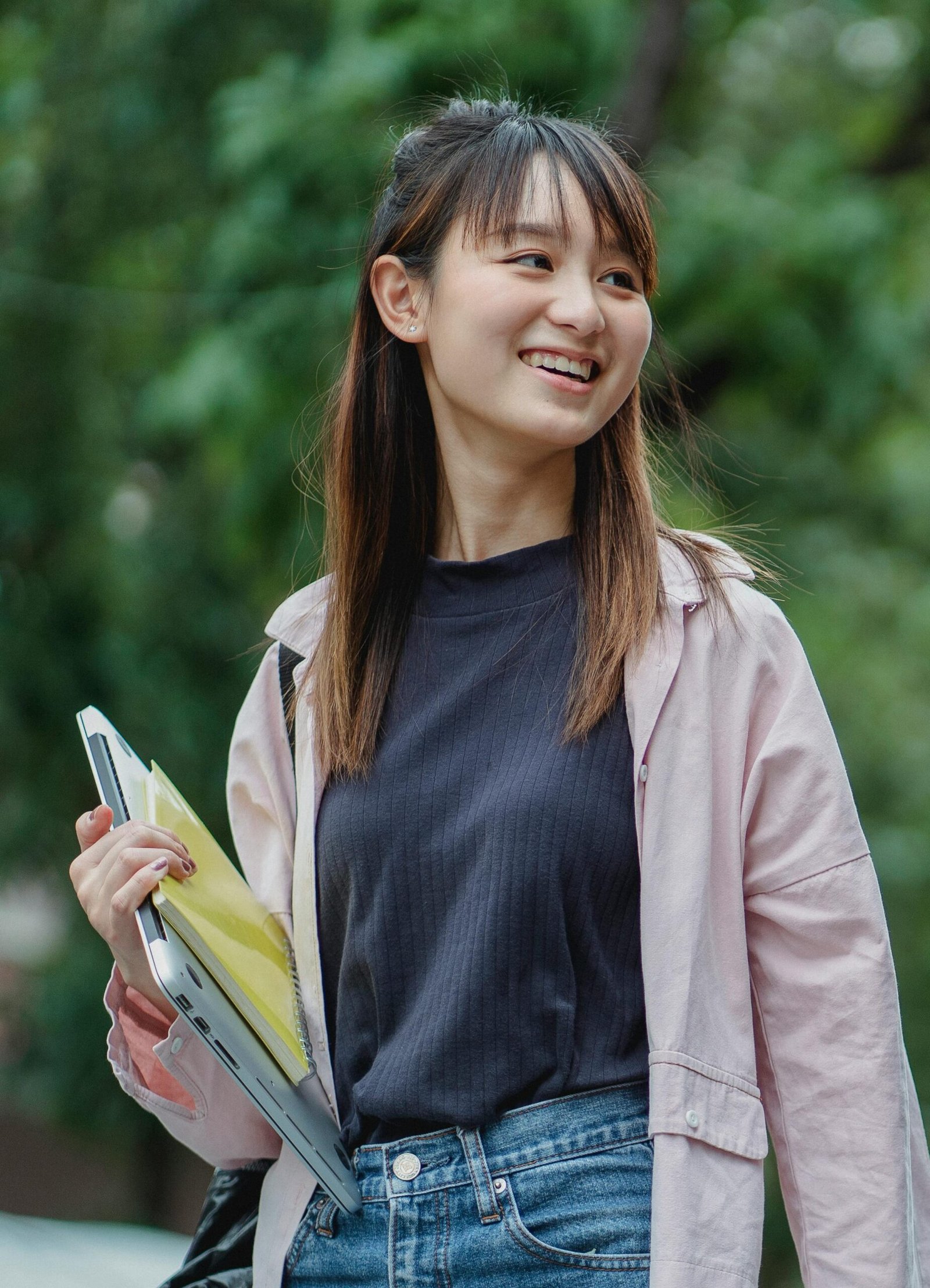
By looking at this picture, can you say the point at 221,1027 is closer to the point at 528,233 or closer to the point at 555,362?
the point at 555,362

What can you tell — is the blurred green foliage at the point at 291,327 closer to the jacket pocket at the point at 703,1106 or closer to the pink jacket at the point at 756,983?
the pink jacket at the point at 756,983

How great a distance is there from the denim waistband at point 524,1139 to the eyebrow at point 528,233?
35.1 inches

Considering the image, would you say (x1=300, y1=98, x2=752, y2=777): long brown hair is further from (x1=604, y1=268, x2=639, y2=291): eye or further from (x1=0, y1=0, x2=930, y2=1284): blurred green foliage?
(x1=0, y1=0, x2=930, y2=1284): blurred green foliage

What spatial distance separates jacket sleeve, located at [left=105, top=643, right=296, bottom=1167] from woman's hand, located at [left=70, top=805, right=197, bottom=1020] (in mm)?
112

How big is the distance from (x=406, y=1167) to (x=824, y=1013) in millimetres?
453

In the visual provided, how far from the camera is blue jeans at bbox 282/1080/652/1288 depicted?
59.5 inches

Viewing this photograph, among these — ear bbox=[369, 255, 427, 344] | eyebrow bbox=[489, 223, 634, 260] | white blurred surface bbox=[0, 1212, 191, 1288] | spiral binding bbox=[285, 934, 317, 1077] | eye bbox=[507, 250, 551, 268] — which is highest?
eyebrow bbox=[489, 223, 634, 260]

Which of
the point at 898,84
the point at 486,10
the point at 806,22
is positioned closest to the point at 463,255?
the point at 486,10

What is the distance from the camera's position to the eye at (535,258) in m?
1.69

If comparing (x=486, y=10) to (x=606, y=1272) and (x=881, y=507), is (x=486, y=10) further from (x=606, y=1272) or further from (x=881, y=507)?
(x=606, y=1272)

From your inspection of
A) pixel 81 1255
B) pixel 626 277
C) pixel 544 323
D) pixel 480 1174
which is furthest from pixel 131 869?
pixel 81 1255

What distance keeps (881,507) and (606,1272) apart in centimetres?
590

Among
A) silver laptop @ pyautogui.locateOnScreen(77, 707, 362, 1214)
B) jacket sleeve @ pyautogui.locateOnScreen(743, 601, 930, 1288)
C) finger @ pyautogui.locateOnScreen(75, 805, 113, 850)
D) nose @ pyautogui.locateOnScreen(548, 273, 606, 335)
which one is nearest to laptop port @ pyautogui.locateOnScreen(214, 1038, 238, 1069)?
silver laptop @ pyautogui.locateOnScreen(77, 707, 362, 1214)

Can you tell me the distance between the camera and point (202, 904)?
1636 mm
